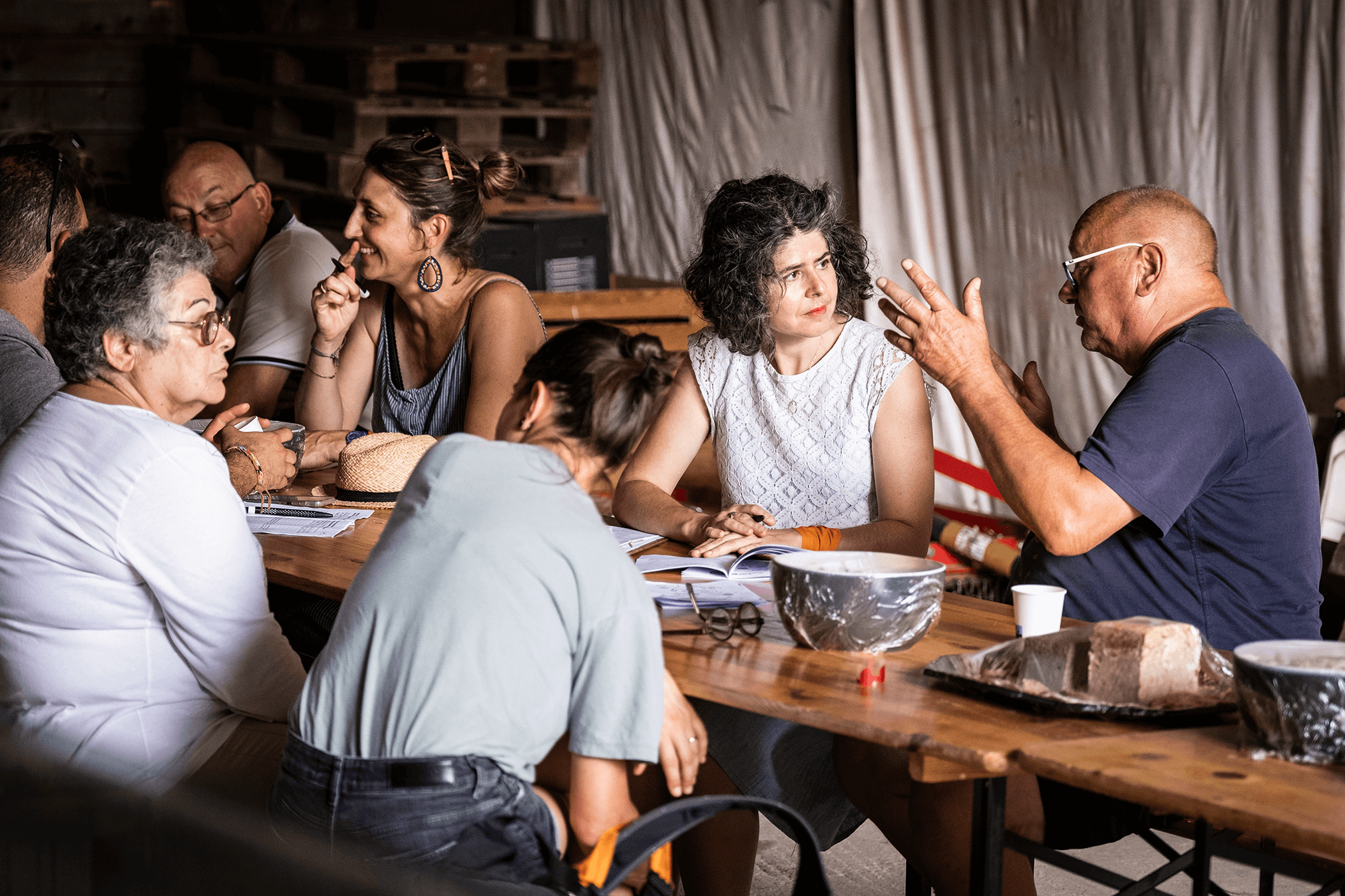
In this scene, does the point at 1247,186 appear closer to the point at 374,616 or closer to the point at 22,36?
the point at 374,616

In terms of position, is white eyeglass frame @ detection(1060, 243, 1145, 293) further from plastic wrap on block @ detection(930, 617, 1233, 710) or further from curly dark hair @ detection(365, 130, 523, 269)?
curly dark hair @ detection(365, 130, 523, 269)

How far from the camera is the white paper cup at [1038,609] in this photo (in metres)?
1.97

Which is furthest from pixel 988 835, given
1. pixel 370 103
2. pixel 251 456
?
pixel 370 103

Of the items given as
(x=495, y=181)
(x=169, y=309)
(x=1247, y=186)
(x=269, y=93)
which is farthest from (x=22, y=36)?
(x=1247, y=186)

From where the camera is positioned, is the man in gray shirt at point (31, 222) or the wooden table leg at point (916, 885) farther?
the man in gray shirt at point (31, 222)

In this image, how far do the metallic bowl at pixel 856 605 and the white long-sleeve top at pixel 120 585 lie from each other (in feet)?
2.91

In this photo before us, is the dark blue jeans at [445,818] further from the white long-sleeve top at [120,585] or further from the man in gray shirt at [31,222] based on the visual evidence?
the man in gray shirt at [31,222]

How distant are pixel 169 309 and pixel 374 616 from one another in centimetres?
93

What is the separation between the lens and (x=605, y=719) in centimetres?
166

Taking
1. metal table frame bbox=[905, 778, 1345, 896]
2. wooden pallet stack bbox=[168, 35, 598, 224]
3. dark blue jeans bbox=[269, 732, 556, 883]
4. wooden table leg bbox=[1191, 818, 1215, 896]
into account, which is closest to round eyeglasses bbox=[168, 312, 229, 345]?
dark blue jeans bbox=[269, 732, 556, 883]

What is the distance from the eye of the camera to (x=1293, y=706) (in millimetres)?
1483

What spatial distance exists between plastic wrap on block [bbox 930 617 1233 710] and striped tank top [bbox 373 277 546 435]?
1933 mm

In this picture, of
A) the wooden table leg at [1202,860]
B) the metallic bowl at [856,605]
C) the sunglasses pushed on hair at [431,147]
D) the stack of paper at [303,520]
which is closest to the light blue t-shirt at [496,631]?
the metallic bowl at [856,605]

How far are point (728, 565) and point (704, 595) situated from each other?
0.22 meters
